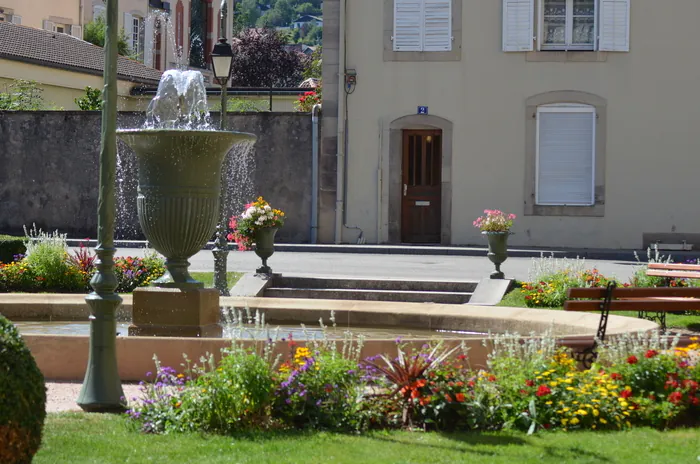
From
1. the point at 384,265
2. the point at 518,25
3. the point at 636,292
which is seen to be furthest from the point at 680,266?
the point at 518,25

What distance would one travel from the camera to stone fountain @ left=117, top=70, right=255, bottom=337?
10.2 meters

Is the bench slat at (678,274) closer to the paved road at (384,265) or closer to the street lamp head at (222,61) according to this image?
the paved road at (384,265)

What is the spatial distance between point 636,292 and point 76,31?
109 feet

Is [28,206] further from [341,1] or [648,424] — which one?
[648,424]

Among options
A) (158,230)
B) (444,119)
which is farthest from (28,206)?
(158,230)

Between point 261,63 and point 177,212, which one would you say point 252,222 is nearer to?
point 177,212

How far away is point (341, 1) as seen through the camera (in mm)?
24500

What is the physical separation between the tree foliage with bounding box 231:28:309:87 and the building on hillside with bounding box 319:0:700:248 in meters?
25.3

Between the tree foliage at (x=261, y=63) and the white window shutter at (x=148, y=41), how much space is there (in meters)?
6.08

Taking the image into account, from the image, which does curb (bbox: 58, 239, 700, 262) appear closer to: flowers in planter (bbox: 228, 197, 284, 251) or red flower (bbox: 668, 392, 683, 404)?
flowers in planter (bbox: 228, 197, 284, 251)

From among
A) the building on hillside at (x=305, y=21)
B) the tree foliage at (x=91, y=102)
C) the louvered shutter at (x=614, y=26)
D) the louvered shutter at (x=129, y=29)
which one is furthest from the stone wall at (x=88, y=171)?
the building on hillside at (x=305, y=21)

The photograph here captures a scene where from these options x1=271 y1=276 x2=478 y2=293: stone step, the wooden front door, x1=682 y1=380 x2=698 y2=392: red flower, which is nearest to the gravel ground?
x1=682 y1=380 x2=698 y2=392: red flower

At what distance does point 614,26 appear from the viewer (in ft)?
78.6

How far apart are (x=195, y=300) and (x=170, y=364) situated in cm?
142
